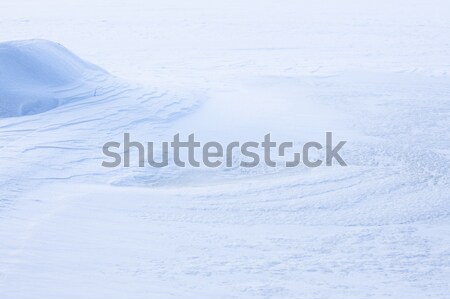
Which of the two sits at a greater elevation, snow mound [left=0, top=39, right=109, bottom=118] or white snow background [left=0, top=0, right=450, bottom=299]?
snow mound [left=0, top=39, right=109, bottom=118]

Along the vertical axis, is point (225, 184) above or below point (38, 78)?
below

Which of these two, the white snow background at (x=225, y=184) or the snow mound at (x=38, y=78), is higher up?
the snow mound at (x=38, y=78)

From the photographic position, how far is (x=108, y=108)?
6.66 m

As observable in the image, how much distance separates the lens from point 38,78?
22.4 ft

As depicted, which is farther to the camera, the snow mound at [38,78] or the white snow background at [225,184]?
the snow mound at [38,78]

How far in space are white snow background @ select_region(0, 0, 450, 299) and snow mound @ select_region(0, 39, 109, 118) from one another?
19mm

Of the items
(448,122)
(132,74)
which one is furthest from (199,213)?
(132,74)

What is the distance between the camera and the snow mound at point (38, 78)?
643cm

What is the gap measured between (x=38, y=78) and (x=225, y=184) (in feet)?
9.73

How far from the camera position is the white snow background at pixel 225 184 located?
11.4 feet

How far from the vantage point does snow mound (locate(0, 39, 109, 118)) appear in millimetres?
6434

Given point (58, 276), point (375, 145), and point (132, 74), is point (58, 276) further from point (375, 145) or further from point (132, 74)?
point (132, 74)

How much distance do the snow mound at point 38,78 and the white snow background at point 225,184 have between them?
2cm

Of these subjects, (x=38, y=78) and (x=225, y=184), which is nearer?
(x=225, y=184)
